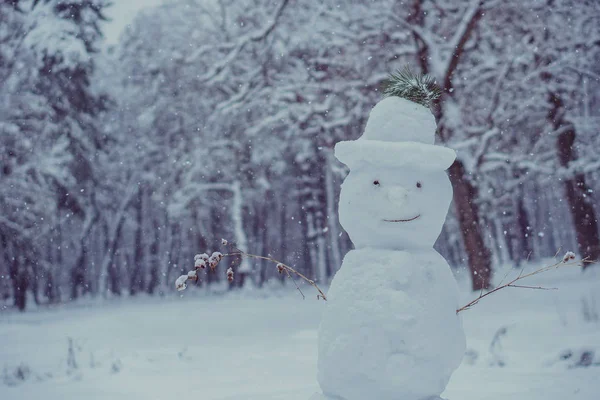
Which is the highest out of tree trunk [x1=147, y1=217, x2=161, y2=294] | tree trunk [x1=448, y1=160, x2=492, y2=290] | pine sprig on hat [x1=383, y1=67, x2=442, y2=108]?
pine sprig on hat [x1=383, y1=67, x2=442, y2=108]

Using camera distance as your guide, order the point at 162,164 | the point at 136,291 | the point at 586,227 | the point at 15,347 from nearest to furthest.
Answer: the point at 15,347 < the point at 586,227 < the point at 162,164 < the point at 136,291

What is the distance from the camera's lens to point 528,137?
13578 mm

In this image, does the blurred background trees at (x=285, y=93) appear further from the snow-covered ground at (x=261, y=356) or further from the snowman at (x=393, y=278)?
the snowman at (x=393, y=278)

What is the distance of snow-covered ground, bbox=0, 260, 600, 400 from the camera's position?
527 cm

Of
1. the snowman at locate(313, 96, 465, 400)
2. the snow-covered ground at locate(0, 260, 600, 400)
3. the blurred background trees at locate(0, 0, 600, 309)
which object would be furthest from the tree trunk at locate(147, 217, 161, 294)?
the snowman at locate(313, 96, 465, 400)

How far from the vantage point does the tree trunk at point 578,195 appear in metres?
11.1

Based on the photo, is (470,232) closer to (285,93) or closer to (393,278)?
(285,93)

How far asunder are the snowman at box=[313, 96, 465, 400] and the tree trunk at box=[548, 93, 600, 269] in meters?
9.06

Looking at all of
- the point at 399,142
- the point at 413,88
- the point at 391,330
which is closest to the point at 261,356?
the point at 391,330

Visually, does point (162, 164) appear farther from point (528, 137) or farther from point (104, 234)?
point (528, 137)

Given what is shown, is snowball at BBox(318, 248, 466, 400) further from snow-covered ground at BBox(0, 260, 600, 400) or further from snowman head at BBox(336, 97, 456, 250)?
snow-covered ground at BBox(0, 260, 600, 400)

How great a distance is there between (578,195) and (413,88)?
31.4 ft

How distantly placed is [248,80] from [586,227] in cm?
830

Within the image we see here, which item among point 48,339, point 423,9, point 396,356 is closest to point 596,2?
point 423,9
